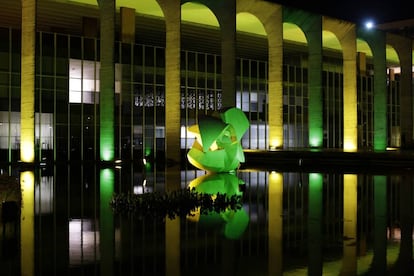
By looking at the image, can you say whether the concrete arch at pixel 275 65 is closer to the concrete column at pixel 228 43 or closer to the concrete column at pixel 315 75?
the concrete column at pixel 315 75

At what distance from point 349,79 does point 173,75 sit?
16277 millimetres

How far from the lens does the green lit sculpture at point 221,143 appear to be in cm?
2059

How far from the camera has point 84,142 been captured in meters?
33.0

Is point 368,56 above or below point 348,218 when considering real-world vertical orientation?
above

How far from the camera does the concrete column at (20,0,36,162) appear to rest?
2791 cm

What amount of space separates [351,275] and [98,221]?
17.7 feet

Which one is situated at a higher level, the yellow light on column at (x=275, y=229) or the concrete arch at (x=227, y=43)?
the concrete arch at (x=227, y=43)

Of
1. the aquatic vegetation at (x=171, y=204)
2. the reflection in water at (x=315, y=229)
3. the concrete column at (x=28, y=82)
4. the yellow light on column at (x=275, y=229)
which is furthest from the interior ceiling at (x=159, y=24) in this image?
the aquatic vegetation at (x=171, y=204)

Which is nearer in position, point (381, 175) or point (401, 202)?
point (401, 202)

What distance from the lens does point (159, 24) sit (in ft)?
127

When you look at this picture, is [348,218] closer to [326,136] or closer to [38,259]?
[38,259]

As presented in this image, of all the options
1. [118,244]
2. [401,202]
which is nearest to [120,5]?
[401,202]

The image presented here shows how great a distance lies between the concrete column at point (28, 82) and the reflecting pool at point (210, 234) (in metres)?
13.6

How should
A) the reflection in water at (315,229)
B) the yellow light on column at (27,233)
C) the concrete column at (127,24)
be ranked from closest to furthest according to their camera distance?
1. the yellow light on column at (27,233)
2. the reflection in water at (315,229)
3. the concrete column at (127,24)
